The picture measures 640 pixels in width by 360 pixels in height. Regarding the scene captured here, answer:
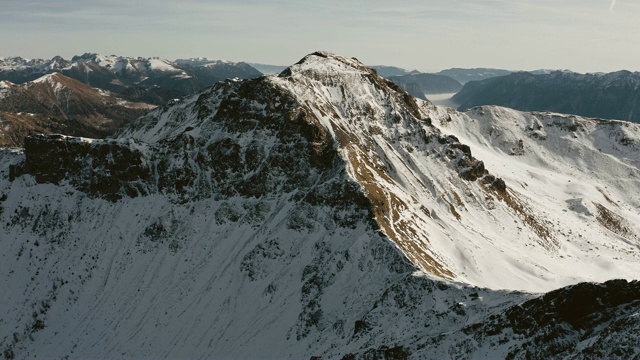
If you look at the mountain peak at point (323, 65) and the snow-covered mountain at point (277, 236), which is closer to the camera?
the snow-covered mountain at point (277, 236)

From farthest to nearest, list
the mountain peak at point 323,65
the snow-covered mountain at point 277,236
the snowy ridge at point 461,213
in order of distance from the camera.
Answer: the mountain peak at point 323,65 < the snowy ridge at point 461,213 < the snow-covered mountain at point 277,236

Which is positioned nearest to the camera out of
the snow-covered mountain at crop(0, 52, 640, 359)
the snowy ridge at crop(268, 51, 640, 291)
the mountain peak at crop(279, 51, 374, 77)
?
the snow-covered mountain at crop(0, 52, 640, 359)

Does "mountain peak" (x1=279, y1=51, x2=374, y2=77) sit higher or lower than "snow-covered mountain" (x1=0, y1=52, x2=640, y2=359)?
higher

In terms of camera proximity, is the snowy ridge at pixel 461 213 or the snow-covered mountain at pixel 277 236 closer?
the snow-covered mountain at pixel 277 236

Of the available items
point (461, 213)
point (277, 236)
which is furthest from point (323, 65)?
point (277, 236)

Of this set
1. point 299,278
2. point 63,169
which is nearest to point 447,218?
point 299,278

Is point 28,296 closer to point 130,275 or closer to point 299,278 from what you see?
point 130,275

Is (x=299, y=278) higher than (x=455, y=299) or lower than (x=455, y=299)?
lower

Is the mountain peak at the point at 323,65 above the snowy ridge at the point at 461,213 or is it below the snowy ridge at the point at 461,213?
above

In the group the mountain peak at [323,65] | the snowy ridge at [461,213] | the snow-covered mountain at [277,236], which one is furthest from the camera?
the mountain peak at [323,65]
